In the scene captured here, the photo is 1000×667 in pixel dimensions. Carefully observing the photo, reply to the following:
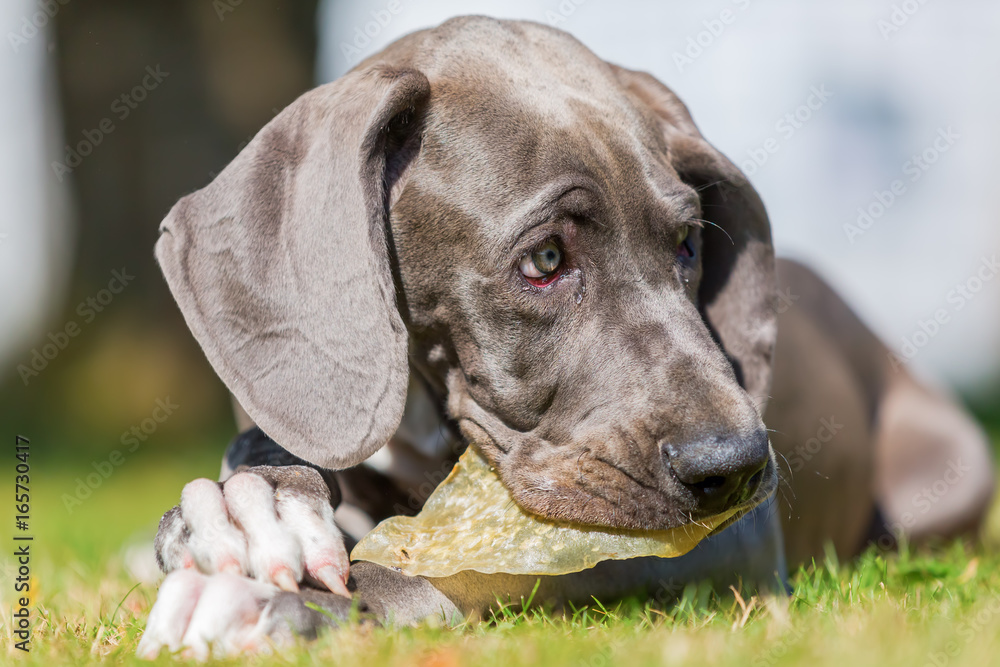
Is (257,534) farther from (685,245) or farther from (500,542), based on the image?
(685,245)

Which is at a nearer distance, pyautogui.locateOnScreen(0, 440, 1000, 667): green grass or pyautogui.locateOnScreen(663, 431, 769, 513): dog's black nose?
pyautogui.locateOnScreen(0, 440, 1000, 667): green grass

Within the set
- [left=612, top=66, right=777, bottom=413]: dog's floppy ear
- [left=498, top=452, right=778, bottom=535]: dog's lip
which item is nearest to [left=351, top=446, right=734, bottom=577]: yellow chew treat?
[left=498, top=452, right=778, bottom=535]: dog's lip

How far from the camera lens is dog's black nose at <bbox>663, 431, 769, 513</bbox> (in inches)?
96.7

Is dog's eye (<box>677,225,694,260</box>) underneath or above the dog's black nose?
→ above

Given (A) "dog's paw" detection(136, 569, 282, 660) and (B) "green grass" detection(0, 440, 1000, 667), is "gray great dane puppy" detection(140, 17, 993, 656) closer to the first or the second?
(A) "dog's paw" detection(136, 569, 282, 660)

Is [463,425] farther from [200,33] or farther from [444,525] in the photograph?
[200,33]

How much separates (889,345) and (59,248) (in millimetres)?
7222

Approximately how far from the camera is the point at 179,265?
2934mm

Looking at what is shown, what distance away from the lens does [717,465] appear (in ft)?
8.05

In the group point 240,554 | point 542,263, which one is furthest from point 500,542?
point 542,263

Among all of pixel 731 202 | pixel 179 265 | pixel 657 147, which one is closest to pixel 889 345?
pixel 731 202

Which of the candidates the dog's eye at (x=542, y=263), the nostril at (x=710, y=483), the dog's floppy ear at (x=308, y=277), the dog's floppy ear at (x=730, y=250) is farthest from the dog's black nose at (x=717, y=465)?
the dog's floppy ear at (x=730, y=250)

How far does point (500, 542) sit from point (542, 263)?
31.6 inches

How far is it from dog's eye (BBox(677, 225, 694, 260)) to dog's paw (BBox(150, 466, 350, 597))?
4.35 feet
